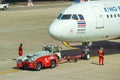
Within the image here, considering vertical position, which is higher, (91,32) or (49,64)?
(91,32)

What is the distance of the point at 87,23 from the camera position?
35.2 metres

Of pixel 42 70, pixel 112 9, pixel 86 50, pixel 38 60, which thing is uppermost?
pixel 112 9

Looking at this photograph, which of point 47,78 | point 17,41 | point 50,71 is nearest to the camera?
point 47,78

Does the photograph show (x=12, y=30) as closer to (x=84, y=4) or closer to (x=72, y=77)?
(x=84, y=4)

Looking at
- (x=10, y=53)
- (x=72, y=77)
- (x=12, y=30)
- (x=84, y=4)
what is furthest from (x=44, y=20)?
(x=72, y=77)

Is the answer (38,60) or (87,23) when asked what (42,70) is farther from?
(87,23)

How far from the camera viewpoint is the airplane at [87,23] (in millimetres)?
34125

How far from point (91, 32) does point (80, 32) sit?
1.11 meters

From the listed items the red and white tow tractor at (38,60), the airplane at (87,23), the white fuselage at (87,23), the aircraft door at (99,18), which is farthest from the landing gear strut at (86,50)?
the red and white tow tractor at (38,60)

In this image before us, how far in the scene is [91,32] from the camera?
1394 inches

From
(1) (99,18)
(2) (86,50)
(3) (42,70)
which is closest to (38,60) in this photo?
(3) (42,70)

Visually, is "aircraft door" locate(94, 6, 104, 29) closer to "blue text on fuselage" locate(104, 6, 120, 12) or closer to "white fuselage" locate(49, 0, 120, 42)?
"white fuselage" locate(49, 0, 120, 42)

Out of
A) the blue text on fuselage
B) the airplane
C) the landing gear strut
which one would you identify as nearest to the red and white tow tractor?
the airplane

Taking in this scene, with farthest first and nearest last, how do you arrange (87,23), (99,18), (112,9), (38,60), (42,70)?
(112,9)
(99,18)
(87,23)
(42,70)
(38,60)
